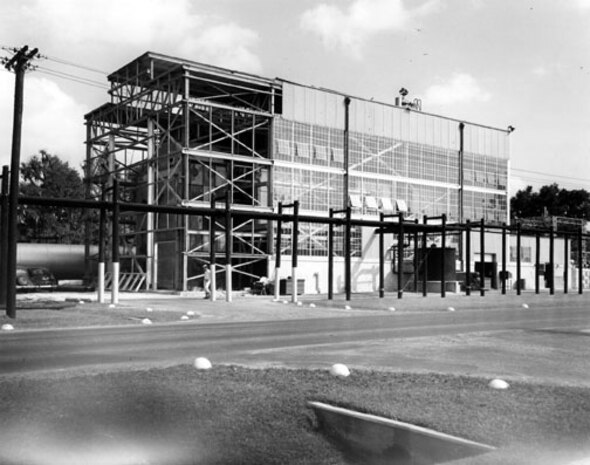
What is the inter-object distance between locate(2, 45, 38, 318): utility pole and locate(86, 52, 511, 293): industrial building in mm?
18790

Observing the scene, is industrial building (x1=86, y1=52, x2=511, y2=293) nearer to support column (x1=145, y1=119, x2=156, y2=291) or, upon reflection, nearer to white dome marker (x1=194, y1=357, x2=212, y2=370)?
support column (x1=145, y1=119, x2=156, y2=291)

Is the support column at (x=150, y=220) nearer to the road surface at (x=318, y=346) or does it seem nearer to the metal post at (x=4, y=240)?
the metal post at (x=4, y=240)

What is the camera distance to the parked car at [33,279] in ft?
137

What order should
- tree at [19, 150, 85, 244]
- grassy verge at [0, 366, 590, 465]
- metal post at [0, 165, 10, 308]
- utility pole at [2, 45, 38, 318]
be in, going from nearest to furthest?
grassy verge at [0, 366, 590, 465] → utility pole at [2, 45, 38, 318] → metal post at [0, 165, 10, 308] → tree at [19, 150, 85, 244]

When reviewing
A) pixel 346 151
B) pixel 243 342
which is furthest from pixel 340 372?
pixel 346 151

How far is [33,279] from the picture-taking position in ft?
139

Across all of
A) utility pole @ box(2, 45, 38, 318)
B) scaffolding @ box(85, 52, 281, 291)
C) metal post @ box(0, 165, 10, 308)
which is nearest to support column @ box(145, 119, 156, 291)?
scaffolding @ box(85, 52, 281, 291)

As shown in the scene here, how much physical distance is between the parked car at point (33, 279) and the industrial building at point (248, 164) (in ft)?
17.6

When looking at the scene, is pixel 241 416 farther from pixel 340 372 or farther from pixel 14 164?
→ pixel 14 164

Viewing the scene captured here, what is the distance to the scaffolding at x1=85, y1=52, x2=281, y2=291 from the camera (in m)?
43.2

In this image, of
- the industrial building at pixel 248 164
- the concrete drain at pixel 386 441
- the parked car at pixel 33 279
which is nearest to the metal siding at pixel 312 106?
the industrial building at pixel 248 164

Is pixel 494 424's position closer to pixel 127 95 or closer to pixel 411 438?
pixel 411 438

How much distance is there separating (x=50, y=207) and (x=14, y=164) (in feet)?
169

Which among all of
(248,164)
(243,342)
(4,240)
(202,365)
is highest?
(248,164)
